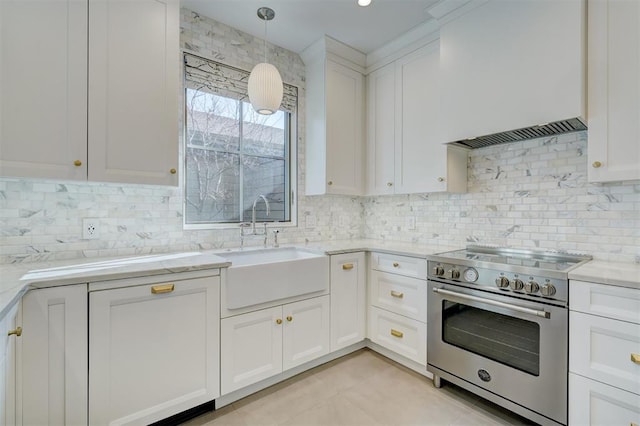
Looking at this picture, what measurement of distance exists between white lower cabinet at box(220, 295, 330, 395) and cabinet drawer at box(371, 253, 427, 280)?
0.53 meters

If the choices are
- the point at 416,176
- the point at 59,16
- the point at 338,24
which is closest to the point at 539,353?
the point at 416,176

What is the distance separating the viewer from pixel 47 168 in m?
1.50

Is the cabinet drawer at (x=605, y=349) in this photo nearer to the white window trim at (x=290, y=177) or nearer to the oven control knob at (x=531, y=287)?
the oven control knob at (x=531, y=287)

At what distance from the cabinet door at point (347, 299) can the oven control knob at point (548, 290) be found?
130cm

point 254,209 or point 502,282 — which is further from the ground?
point 254,209

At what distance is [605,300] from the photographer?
1383 millimetres

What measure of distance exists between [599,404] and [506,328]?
18.4 inches

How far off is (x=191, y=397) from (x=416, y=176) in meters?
2.27

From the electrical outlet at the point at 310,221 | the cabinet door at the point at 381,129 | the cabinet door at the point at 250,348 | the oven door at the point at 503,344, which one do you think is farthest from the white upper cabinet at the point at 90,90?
the oven door at the point at 503,344

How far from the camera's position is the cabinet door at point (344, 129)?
2.74 m

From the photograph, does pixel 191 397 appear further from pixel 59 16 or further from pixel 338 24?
pixel 338 24

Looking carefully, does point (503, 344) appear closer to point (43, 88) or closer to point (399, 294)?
point (399, 294)

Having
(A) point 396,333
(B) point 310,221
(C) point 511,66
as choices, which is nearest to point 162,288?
(B) point 310,221

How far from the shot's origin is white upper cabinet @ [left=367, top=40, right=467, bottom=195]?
7.89ft
